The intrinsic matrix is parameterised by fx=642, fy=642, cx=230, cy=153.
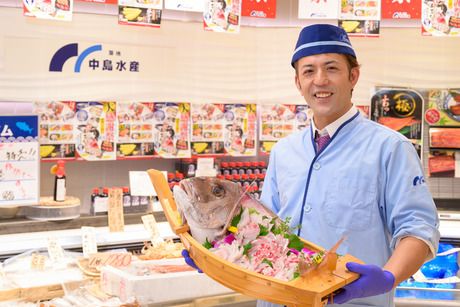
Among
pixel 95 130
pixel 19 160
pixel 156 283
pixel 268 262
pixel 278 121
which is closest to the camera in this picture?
pixel 268 262

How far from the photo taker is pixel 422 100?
6145 millimetres

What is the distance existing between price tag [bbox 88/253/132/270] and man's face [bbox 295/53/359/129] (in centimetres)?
152

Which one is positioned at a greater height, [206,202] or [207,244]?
[206,202]

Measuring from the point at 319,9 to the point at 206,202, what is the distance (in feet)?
13.3

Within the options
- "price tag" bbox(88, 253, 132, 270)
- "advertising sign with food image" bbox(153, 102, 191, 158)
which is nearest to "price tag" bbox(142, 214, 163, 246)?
"price tag" bbox(88, 253, 132, 270)

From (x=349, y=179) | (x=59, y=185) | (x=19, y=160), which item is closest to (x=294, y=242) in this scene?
(x=349, y=179)

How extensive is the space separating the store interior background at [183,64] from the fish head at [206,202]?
333 cm

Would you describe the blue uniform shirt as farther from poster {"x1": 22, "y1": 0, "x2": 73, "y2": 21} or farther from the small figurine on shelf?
poster {"x1": 22, "y1": 0, "x2": 73, "y2": 21}

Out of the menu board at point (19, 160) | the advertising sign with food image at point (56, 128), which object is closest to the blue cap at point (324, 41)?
the menu board at point (19, 160)

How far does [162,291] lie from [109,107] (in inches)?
104

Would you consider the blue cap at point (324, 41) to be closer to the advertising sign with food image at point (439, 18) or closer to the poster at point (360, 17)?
the poster at point (360, 17)

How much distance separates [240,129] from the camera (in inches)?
239

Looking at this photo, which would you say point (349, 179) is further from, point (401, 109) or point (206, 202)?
point (401, 109)

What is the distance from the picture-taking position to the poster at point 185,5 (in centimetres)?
538
